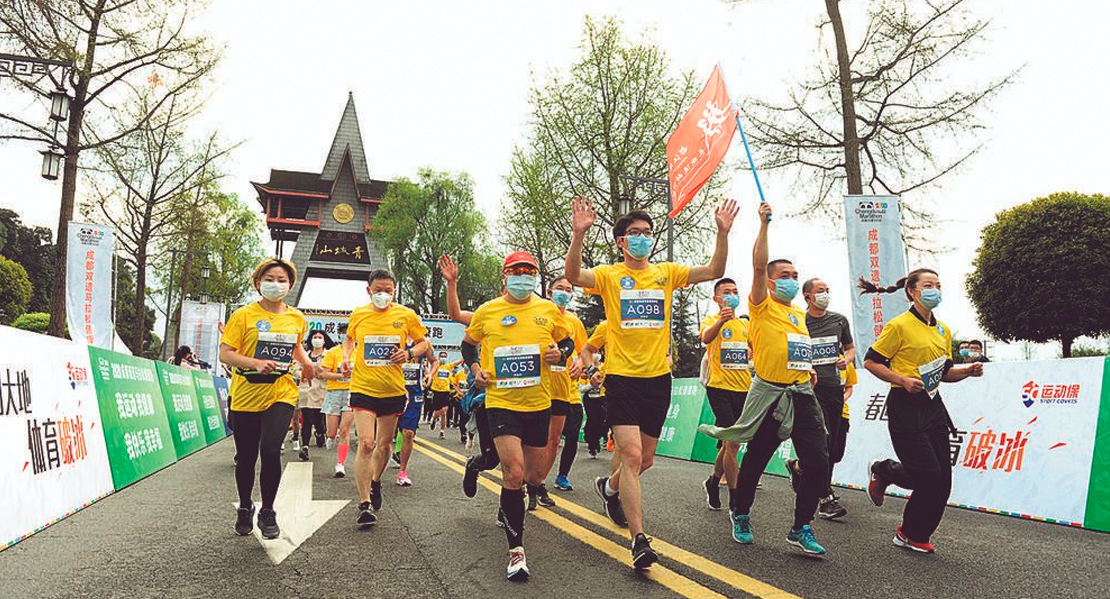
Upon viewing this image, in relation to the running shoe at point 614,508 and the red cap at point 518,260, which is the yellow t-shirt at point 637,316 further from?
the running shoe at point 614,508

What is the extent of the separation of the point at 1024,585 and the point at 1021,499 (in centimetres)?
316

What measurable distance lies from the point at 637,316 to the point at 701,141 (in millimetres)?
11585

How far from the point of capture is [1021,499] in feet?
22.8

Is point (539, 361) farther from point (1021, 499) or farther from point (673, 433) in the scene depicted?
point (673, 433)

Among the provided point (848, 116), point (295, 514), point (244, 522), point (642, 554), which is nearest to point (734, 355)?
point (642, 554)

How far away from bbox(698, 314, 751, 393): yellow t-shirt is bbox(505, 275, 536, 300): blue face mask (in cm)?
296

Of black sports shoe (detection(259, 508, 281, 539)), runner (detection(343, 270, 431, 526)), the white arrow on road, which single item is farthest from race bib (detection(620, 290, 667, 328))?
black sports shoe (detection(259, 508, 281, 539))

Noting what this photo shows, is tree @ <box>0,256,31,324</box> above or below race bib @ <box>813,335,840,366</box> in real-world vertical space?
above

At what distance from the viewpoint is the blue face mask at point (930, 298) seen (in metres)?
5.48

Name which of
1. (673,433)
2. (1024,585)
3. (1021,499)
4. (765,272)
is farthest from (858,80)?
(1024,585)

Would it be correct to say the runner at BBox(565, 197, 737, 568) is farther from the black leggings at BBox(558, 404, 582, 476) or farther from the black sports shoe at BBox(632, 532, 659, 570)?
the black leggings at BBox(558, 404, 582, 476)

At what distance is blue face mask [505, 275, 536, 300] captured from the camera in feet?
17.3

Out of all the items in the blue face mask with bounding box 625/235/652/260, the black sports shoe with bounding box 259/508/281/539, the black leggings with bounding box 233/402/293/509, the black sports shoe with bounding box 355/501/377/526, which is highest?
the blue face mask with bounding box 625/235/652/260

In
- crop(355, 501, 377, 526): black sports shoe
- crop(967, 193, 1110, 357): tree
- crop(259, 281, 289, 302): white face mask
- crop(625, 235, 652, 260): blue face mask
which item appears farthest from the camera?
crop(967, 193, 1110, 357): tree
